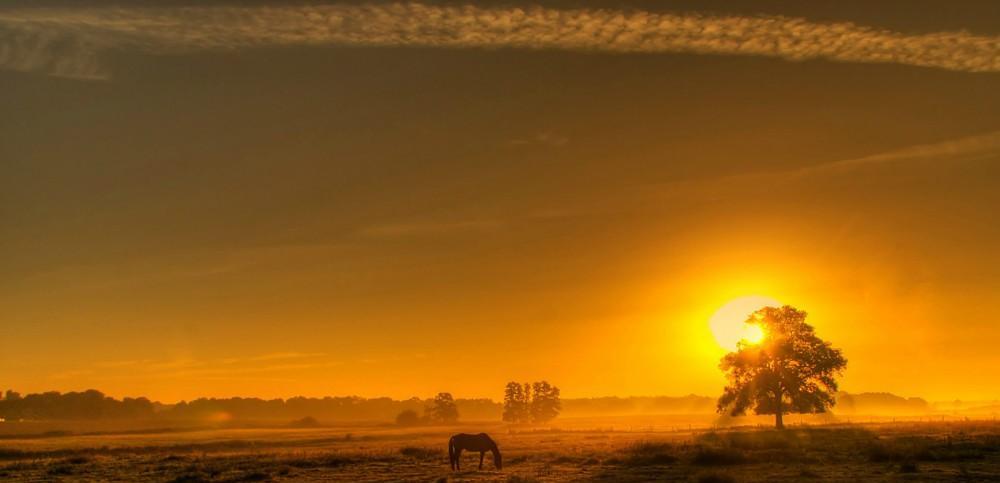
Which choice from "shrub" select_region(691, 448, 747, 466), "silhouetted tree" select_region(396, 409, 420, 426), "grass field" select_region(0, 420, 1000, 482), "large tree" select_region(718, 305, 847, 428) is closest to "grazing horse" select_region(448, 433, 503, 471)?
"grass field" select_region(0, 420, 1000, 482)

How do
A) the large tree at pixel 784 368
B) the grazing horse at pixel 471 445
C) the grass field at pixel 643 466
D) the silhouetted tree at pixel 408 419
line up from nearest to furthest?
1. the grass field at pixel 643 466
2. the grazing horse at pixel 471 445
3. the large tree at pixel 784 368
4. the silhouetted tree at pixel 408 419

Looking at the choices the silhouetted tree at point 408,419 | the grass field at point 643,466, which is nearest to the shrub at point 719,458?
the grass field at point 643,466

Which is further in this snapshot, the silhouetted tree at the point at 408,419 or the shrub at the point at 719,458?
the silhouetted tree at the point at 408,419

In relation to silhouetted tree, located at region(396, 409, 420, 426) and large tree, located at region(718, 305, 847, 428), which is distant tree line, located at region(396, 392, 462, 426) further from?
large tree, located at region(718, 305, 847, 428)

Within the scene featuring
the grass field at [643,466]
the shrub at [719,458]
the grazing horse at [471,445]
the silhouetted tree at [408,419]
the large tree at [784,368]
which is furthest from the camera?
the silhouetted tree at [408,419]

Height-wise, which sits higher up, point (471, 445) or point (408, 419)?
point (471, 445)

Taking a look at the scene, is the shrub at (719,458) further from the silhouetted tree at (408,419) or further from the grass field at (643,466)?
the silhouetted tree at (408,419)

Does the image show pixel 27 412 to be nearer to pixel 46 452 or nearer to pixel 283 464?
pixel 46 452

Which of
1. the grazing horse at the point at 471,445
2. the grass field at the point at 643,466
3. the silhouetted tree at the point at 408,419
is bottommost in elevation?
the silhouetted tree at the point at 408,419

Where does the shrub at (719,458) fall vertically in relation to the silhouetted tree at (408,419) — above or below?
above

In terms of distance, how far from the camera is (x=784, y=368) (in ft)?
257

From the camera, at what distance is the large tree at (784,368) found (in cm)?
7762

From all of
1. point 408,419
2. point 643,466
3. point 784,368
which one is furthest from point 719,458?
point 408,419

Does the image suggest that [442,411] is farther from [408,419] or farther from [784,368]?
[784,368]
